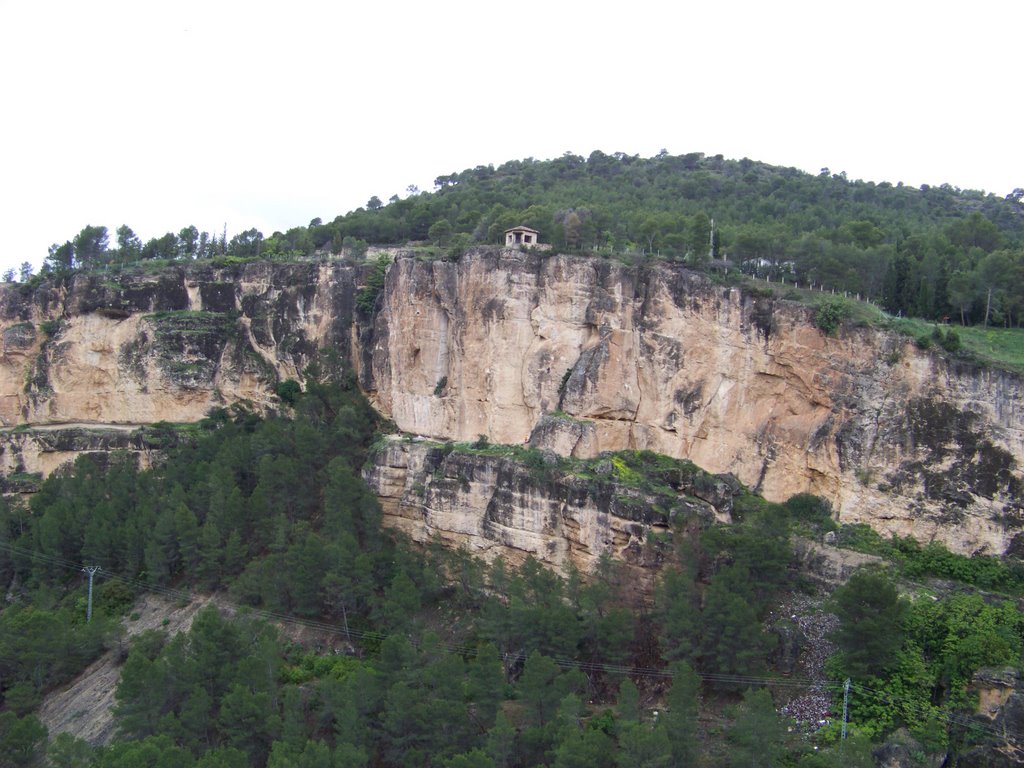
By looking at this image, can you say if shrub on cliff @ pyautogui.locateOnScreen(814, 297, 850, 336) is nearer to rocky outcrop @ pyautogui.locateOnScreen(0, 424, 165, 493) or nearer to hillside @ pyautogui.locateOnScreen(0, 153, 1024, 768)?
hillside @ pyautogui.locateOnScreen(0, 153, 1024, 768)

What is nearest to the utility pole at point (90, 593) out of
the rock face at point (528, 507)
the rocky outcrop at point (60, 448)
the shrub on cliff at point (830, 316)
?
the rocky outcrop at point (60, 448)

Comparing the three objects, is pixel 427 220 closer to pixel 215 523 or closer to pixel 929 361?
pixel 215 523

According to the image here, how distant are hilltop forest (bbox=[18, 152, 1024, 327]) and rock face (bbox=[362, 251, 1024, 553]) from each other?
2561 millimetres

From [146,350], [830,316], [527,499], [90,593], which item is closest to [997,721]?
[830,316]

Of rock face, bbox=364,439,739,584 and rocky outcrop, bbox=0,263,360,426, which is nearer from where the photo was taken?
rock face, bbox=364,439,739,584

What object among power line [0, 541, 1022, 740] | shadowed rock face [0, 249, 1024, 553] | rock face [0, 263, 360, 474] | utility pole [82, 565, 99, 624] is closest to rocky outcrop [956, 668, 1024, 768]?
power line [0, 541, 1022, 740]

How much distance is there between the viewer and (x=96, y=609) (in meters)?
37.0

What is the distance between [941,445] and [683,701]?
12.2 metres

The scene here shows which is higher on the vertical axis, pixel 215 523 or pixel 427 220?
pixel 427 220

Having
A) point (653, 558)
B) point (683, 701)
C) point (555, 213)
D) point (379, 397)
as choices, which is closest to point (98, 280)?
point (379, 397)

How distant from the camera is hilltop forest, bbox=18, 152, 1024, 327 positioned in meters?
35.5

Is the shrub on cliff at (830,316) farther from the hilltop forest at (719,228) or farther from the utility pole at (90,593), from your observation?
the utility pole at (90,593)

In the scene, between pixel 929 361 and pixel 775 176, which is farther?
pixel 775 176

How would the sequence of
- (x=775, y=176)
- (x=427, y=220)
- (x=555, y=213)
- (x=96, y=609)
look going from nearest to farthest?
(x=96, y=609), (x=555, y=213), (x=427, y=220), (x=775, y=176)
